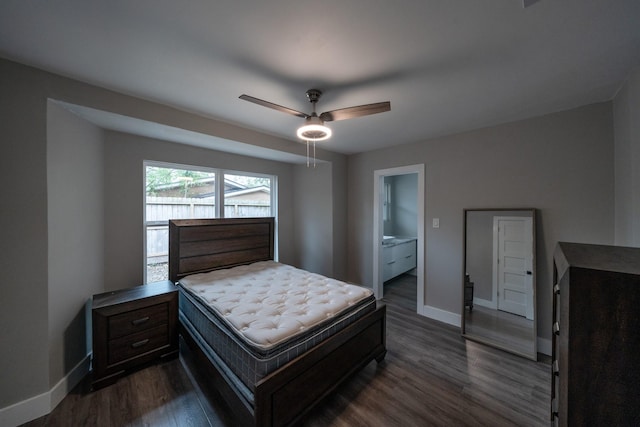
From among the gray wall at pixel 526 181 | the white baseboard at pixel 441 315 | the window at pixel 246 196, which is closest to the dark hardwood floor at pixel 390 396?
the white baseboard at pixel 441 315

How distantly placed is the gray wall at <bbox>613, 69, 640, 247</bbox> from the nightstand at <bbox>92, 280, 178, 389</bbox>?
395 centimetres

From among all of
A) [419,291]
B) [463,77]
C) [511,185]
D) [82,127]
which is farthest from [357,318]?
[82,127]

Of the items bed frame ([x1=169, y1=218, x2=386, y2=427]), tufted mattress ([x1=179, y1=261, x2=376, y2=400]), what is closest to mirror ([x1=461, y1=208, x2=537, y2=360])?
bed frame ([x1=169, y1=218, x2=386, y2=427])

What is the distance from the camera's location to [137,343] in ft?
7.00

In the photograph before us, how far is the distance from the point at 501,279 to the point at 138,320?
12.9ft

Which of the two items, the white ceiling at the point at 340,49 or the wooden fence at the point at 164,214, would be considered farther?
the wooden fence at the point at 164,214

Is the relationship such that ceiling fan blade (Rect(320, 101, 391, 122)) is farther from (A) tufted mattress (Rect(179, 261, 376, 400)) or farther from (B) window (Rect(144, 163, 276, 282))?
(B) window (Rect(144, 163, 276, 282))

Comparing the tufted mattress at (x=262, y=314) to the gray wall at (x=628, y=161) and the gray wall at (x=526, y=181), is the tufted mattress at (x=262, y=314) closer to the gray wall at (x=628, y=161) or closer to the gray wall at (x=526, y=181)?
the gray wall at (x=526, y=181)

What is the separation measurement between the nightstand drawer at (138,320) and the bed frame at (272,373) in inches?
11.1

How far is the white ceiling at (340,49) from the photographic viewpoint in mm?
1183

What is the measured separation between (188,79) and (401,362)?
10.5 feet

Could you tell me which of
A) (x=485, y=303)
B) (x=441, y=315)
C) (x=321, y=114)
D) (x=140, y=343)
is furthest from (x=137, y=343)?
(x=485, y=303)

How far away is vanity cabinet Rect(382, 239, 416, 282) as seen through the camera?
4.38 meters

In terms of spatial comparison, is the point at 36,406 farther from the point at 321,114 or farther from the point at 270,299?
the point at 321,114
